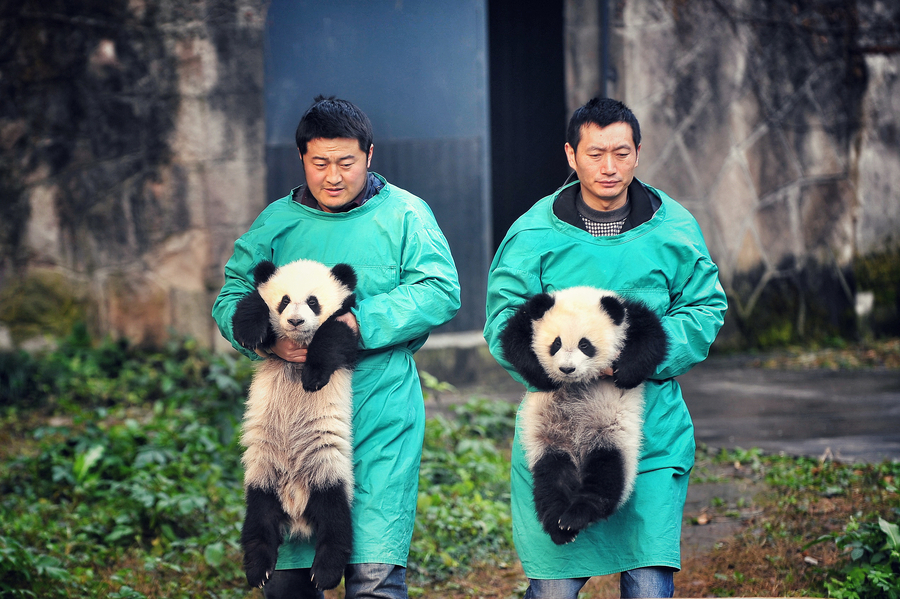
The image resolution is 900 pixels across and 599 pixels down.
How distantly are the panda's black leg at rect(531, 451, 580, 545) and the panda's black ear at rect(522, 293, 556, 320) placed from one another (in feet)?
1.40

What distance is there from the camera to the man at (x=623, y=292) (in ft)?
8.81

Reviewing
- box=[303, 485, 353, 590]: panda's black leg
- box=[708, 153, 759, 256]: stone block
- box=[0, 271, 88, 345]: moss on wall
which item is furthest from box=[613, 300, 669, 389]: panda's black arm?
box=[708, 153, 759, 256]: stone block

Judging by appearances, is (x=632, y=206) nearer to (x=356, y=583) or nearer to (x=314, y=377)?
(x=314, y=377)

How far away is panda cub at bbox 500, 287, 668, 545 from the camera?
8.43 ft

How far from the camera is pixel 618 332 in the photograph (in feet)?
8.59

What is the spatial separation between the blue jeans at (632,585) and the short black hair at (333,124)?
1551mm

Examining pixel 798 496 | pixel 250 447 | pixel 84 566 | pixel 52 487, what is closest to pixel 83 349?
pixel 52 487

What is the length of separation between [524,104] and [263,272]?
653 cm

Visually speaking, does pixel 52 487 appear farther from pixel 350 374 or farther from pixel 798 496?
pixel 798 496

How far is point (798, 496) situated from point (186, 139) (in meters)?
5.69

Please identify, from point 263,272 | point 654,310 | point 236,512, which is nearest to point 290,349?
point 263,272

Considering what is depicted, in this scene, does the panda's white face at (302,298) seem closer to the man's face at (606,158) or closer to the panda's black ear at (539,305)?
the panda's black ear at (539,305)

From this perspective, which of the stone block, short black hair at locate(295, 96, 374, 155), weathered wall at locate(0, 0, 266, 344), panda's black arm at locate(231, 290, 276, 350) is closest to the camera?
panda's black arm at locate(231, 290, 276, 350)

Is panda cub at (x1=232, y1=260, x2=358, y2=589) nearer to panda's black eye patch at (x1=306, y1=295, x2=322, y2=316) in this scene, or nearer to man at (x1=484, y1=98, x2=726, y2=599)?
panda's black eye patch at (x1=306, y1=295, x2=322, y2=316)
